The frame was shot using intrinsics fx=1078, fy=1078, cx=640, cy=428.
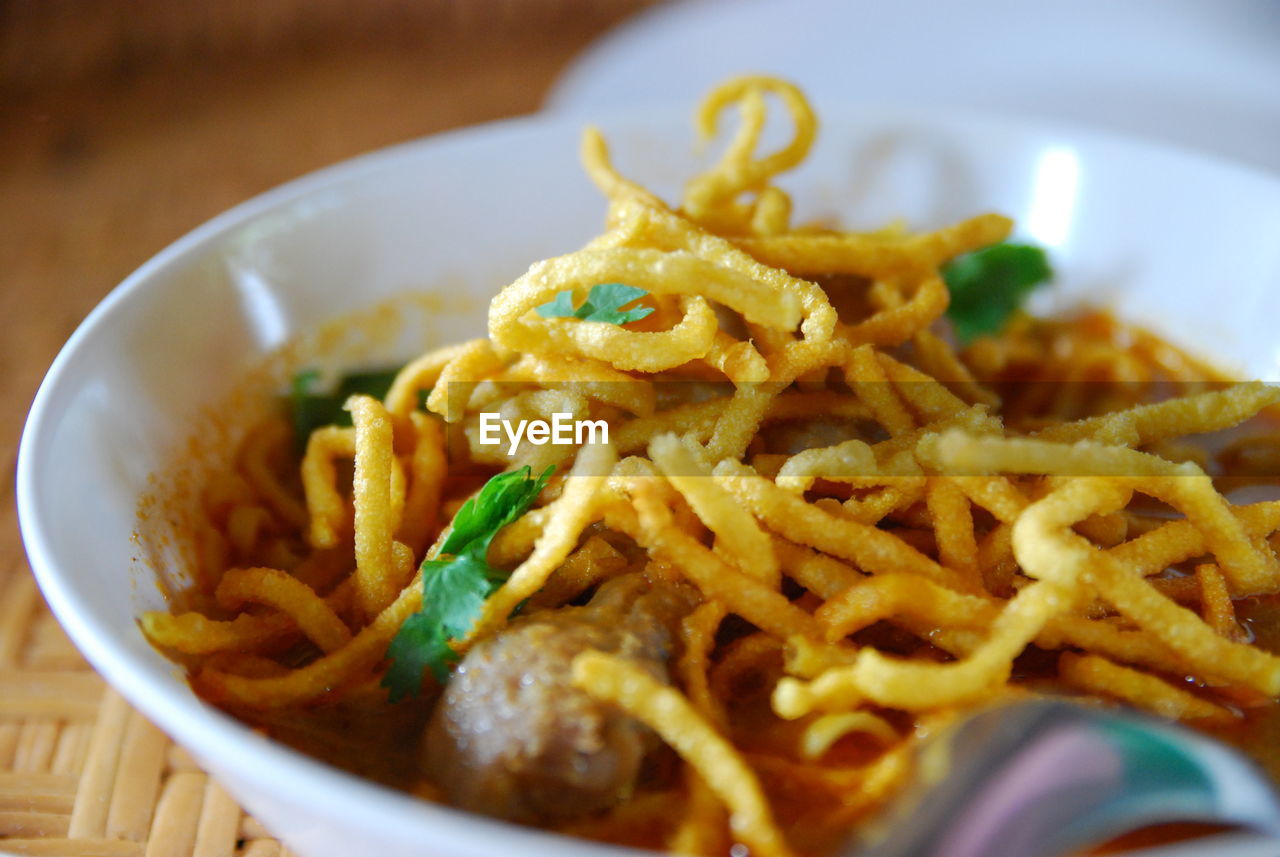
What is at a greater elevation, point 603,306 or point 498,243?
point 603,306

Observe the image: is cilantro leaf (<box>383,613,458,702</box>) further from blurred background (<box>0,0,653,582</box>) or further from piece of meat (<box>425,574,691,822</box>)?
blurred background (<box>0,0,653,582</box>)

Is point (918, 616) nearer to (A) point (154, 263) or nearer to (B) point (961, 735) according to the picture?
(B) point (961, 735)

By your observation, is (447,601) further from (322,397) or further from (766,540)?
(322,397)

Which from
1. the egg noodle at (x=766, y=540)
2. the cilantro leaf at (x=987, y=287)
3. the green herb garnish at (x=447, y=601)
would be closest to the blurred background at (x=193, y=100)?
the egg noodle at (x=766, y=540)

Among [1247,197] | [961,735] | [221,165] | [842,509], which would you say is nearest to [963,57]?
[1247,197]

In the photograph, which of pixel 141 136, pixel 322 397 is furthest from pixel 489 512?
pixel 141 136

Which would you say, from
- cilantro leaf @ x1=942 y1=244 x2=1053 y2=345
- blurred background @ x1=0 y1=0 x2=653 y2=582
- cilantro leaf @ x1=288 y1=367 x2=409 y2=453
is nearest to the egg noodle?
cilantro leaf @ x1=288 y1=367 x2=409 y2=453
